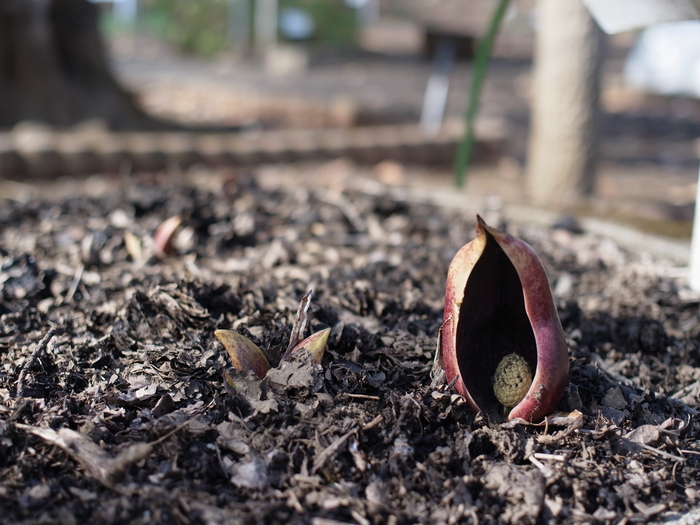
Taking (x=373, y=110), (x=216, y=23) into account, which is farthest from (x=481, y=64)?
(x=216, y=23)

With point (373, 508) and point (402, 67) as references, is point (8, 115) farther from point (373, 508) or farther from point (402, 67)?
point (402, 67)

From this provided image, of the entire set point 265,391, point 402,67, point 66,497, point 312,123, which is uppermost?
point 402,67

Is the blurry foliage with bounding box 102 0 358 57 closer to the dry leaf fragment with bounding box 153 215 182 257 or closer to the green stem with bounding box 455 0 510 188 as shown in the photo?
the green stem with bounding box 455 0 510 188

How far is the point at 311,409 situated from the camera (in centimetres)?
154

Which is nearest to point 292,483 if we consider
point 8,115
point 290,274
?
point 290,274

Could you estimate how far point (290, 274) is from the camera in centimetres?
254

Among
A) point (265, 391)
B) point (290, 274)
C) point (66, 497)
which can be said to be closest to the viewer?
point (66, 497)

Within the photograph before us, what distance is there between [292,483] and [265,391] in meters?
0.25

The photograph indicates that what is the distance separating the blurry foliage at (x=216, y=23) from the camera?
1558 cm

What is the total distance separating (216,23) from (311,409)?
1571 centimetres

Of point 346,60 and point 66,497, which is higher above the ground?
point 346,60

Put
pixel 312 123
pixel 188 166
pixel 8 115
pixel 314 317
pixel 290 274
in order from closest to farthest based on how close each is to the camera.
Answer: pixel 314 317, pixel 290 274, pixel 188 166, pixel 8 115, pixel 312 123

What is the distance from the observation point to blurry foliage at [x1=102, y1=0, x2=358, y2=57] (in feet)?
51.1

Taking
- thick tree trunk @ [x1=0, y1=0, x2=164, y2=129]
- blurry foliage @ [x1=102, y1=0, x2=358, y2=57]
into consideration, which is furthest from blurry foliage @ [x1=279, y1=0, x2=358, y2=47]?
thick tree trunk @ [x1=0, y1=0, x2=164, y2=129]
